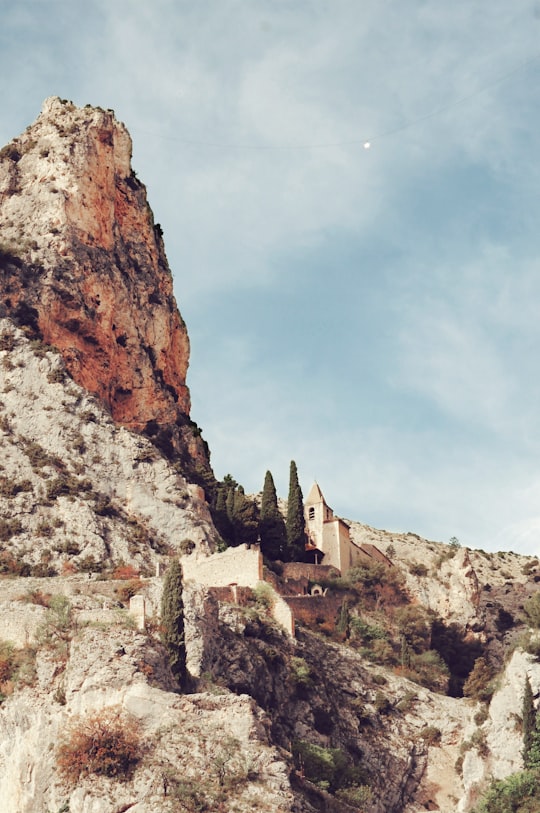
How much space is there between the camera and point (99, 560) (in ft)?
198

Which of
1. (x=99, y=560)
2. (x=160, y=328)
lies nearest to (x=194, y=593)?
(x=99, y=560)

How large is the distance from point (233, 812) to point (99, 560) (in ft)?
90.9

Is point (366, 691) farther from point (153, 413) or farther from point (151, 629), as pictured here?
point (153, 413)

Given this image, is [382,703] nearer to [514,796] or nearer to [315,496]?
[514,796]

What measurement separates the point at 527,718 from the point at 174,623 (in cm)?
1620

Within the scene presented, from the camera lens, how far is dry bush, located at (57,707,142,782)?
34469mm

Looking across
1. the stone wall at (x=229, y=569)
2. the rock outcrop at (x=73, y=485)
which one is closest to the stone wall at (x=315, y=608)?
the stone wall at (x=229, y=569)

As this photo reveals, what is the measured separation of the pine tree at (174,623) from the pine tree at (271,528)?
86.6 feet

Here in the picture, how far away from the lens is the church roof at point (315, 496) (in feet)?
266

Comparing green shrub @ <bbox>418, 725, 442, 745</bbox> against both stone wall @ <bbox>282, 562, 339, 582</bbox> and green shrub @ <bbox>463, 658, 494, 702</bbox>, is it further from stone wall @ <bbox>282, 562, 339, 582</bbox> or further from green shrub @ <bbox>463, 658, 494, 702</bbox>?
stone wall @ <bbox>282, 562, 339, 582</bbox>

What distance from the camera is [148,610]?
146 ft

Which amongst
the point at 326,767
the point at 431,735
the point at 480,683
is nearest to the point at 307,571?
the point at 480,683

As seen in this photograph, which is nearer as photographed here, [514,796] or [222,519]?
[514,796]

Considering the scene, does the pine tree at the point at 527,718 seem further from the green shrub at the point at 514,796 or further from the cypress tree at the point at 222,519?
the cypress tree at the point at 222,519
